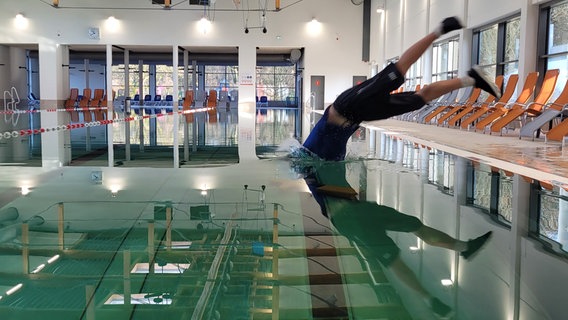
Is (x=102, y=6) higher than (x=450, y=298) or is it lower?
higher

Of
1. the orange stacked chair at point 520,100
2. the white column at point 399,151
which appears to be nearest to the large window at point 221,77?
the orange stacked chair at point 520,100

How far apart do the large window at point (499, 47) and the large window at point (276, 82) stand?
83.9 ft

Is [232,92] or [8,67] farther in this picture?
[232,92]

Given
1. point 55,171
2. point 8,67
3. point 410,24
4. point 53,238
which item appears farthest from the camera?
point 8,67

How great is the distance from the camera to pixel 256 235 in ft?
8.74

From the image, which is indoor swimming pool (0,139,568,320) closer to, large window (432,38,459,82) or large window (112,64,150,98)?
large window (432,38,459,82)

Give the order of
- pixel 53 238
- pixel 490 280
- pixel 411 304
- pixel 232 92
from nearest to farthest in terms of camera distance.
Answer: pixel 411 304
pixel 490 280
pixel 53 238
pixel 232 92

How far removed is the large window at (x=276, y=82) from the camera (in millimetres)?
40906

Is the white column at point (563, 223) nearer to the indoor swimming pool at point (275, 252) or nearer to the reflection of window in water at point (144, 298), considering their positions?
the indoor swimming pool at point (275, 252)

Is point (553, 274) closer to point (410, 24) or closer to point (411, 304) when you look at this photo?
point (411, 304)

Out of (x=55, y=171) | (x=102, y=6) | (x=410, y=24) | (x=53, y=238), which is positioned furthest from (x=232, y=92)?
(x=53, y=238)

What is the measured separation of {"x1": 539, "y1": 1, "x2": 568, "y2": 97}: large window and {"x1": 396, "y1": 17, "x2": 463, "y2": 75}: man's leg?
686cm

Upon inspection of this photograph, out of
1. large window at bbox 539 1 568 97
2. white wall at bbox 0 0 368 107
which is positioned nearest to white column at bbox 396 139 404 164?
large window at bbox 539 1 568 97

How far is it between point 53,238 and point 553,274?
7.01 feet
